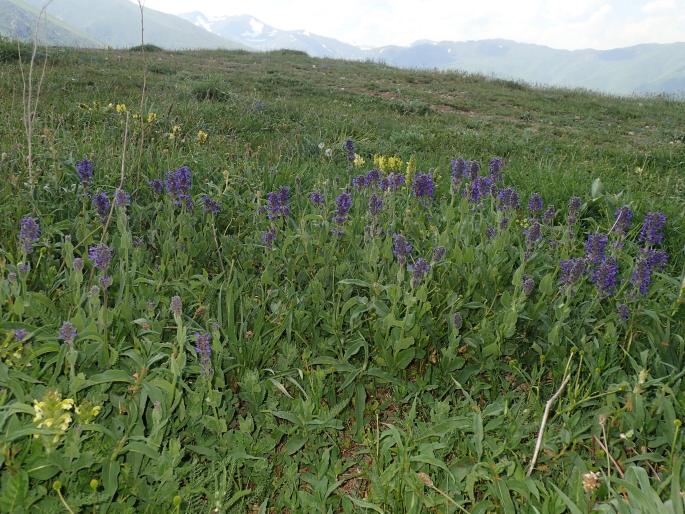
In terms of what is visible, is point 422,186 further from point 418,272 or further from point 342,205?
point 418,272

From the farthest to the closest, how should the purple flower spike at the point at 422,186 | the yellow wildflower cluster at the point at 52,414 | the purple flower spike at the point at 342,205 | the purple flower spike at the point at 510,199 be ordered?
the purple flower spike at the point at 422,186
the purple flower spike at the point at 510,199
the purple flower spike at the point at 342,205
the yellow wildflower cluster at the point at 52,414

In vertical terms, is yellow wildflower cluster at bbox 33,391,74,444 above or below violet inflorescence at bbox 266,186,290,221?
below

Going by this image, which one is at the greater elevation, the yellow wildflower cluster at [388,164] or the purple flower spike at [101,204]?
the yellow wildflower cluster at [388,164]

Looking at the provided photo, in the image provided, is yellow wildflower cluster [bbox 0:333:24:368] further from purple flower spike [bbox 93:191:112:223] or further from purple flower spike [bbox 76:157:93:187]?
purple flower spike [bbox 76:157:93:187]

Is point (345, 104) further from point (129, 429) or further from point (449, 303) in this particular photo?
point (129, 429)

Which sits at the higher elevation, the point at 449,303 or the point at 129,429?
the point at 449,303

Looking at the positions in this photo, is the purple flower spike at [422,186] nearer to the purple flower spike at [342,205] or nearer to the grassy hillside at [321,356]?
the grassy hillside at [321,356]

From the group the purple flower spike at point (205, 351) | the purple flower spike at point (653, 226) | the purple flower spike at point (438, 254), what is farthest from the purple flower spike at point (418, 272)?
the purple flower spike at point (653, 226)

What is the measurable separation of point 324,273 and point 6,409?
5.24 feet

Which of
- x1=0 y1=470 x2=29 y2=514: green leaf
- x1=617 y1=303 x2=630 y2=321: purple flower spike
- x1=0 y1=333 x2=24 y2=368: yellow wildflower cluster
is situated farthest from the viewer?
x1=617 y1=303 x2=630 y2=321: purple flower spike

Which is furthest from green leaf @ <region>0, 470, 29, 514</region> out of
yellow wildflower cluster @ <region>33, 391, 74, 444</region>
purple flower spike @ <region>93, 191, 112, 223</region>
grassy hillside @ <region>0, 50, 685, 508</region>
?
purple flower spike @ <region>93, 191, 112, 223</region>

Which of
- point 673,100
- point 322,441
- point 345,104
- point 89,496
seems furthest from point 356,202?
point 673,100

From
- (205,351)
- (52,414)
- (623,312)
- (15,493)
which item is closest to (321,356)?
(205,351)

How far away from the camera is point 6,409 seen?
5.76 ft
